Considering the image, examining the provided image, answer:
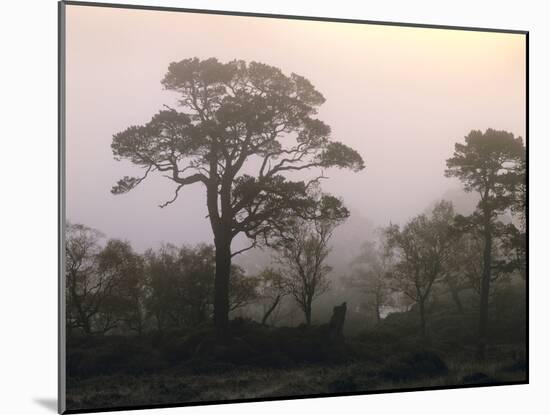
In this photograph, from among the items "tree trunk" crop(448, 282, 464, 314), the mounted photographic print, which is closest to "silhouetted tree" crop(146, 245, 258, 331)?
the mounted photographic print

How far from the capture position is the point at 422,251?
761 centimetres

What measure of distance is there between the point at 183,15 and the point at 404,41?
1846 mm

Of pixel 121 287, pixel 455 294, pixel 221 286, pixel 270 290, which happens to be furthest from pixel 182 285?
pixel 455 294

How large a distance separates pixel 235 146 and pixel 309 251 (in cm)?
102

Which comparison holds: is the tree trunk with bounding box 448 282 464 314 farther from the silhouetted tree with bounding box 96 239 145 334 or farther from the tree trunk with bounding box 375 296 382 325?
the silhouetted tree with bounding box 96 239 145 334

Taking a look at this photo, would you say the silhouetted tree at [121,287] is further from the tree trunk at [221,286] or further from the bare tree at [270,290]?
the bare tree at [270,290]

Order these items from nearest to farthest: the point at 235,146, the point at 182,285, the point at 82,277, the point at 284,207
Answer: the point at 82,277 < the point at 182,285 < the point at 235,146 < the point at 284,207

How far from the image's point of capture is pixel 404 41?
7578 millimetres

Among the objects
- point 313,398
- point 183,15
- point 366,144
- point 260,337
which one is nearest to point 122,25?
point 183,15

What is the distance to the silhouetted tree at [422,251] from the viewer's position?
755 centimetres

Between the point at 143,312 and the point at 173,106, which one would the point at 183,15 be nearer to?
the point at 173,106

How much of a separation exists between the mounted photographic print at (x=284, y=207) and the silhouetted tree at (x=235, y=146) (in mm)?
15

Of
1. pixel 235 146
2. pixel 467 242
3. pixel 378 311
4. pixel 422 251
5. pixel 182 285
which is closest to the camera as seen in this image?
pixel 182 285

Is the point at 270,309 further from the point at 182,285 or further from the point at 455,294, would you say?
the point at 455,294
